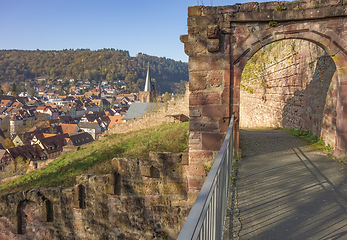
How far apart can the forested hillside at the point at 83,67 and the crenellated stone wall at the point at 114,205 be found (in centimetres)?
14444

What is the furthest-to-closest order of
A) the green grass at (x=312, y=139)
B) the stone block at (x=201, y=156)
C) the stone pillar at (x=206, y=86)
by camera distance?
1. the green grass at (x=312, y=139)
2. the stone block at (x=201, y=156)
3. the stone pillar at (x=206, y=86)

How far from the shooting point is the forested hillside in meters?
155

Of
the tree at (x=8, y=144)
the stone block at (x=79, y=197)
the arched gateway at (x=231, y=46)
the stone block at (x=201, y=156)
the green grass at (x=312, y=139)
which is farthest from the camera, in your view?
the tree at (x=8, y=144)

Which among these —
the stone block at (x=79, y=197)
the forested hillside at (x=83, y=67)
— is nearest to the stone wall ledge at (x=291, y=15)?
the stone block at (x=79, y=197)

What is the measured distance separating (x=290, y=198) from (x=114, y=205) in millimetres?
5085

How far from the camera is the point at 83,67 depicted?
542 ft

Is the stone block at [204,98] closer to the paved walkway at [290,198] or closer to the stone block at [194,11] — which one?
the paved walkway at [290,198]

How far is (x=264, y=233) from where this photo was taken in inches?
106

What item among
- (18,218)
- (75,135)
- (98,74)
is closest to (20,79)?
(98,74)

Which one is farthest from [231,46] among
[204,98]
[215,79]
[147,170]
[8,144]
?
[8,144]

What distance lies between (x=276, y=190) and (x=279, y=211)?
716 mm

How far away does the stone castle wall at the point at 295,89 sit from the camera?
22.0 feet

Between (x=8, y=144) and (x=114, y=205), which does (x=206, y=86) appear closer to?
(x=114, y=205)

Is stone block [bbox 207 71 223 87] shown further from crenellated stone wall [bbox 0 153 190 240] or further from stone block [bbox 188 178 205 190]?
crenellated stone wall [bbox 0 153 190 240]
